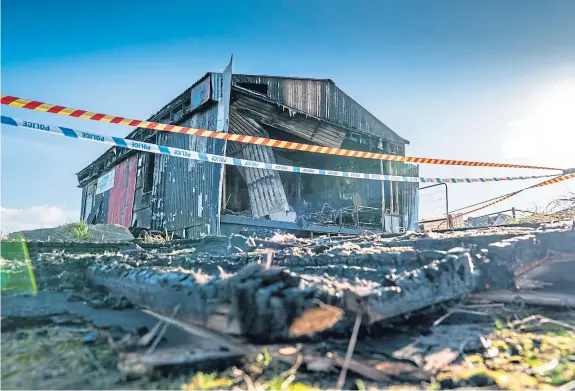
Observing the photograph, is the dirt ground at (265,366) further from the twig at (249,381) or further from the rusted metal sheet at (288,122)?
the rusted metal sheet at (288,122)

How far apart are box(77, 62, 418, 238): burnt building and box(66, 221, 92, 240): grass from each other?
2861 mm

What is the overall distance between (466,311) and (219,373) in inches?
77.2

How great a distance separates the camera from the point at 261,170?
12.4m

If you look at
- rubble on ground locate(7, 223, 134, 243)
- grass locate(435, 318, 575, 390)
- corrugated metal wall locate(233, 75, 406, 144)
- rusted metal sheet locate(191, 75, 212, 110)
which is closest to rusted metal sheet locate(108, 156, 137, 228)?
rubble on ground locate(7, 223, 134, 243)

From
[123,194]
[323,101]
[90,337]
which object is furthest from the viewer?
[123,194]

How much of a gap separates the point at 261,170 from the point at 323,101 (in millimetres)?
3808

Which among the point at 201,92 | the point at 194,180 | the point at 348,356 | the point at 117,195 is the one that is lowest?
the point at 348,356

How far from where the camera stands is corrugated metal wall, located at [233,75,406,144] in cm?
1271

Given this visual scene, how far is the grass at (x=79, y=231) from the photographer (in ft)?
32.7

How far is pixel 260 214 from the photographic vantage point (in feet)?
39.9

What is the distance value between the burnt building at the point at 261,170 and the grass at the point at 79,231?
286 cm

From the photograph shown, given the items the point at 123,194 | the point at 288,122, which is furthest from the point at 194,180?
the point at 123,194

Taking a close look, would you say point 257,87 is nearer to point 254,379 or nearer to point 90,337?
point 90,337

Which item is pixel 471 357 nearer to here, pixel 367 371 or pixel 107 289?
pixel 367 371
